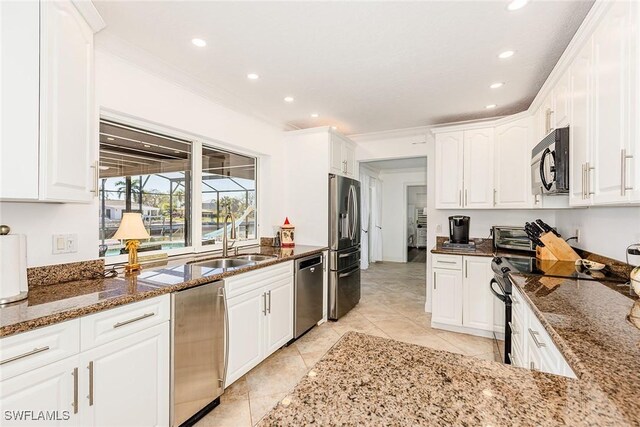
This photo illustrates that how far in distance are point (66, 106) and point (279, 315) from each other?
214 cm

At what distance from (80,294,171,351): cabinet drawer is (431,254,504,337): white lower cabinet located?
9.16 feet

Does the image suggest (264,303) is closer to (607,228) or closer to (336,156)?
(336,156)

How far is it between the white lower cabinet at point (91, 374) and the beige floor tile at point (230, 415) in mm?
309

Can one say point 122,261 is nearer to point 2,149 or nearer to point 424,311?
point 2,149

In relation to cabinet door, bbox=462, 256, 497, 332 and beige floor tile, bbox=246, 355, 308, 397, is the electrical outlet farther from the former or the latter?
cabinet door, bbox=462, 256, 497, 332

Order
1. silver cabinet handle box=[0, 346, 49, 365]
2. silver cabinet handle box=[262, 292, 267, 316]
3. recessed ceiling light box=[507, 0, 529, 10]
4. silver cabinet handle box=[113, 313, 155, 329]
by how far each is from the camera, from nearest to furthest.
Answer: silver cabinet handle box=[0, 346, 49, 365]
silver cabinet handle box=[113, 313, 155, 329]
recessed ceiling light box=[507, 0, 529, 10]
silver cabinet handle box=[262, 292, 267, 316]

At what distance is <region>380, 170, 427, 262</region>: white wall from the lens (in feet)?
25.0

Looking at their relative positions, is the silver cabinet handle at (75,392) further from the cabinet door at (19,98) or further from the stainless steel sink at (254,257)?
the stainless steel sink at (254,257)

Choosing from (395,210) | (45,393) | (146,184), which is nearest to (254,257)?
(146,184)

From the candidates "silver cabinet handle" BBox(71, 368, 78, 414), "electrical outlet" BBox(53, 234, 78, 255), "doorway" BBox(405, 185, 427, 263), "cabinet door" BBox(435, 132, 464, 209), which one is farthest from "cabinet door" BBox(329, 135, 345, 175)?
"doorway" BBox(405, 185, 427, 263)

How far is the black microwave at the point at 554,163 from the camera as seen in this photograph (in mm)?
1973

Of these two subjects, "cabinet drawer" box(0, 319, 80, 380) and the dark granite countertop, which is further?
"cabinet drawer" box(0, 319, 80, 380)

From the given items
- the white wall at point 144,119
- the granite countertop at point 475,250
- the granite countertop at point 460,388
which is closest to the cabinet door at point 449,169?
the granite countertop at point 475,250

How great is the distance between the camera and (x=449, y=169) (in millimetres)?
3578
